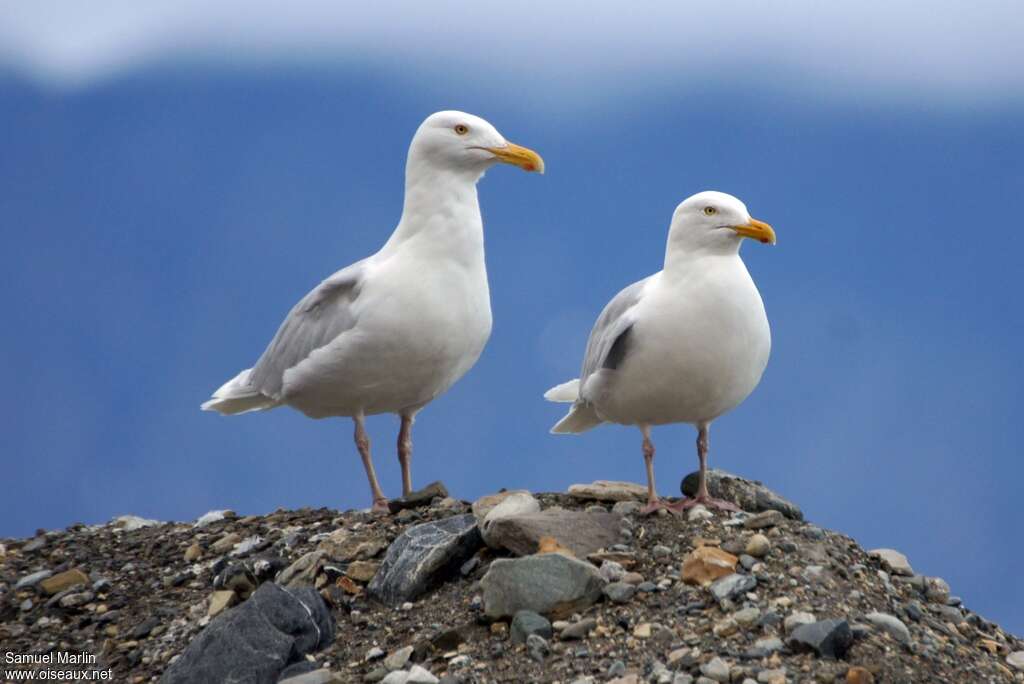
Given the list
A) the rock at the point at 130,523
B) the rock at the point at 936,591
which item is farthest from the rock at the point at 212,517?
the rock at the point at 936,591

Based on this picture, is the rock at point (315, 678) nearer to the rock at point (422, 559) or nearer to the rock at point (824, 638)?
the rock at point (422, 559)

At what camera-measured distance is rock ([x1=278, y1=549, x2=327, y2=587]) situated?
927 cm

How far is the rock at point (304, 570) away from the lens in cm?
927

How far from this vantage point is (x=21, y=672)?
9227mm

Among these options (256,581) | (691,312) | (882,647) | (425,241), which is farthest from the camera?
(425,241)

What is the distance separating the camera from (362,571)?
9125 mm

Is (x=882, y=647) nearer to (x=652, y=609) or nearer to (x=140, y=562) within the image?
(x=652, y=609)

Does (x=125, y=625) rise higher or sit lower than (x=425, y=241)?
lower

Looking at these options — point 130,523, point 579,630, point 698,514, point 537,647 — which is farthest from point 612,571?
point 130,523

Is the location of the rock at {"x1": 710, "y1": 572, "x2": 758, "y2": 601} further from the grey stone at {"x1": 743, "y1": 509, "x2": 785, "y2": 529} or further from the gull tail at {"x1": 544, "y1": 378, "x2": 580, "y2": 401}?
the gull tail at {"x1": 544, "y1": 378, "x2": 580, "y2": 401}

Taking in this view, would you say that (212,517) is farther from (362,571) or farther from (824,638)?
(824,638)

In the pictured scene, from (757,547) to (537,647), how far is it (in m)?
1.69

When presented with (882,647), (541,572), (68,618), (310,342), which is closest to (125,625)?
(68,618)

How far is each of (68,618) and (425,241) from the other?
3692mm
